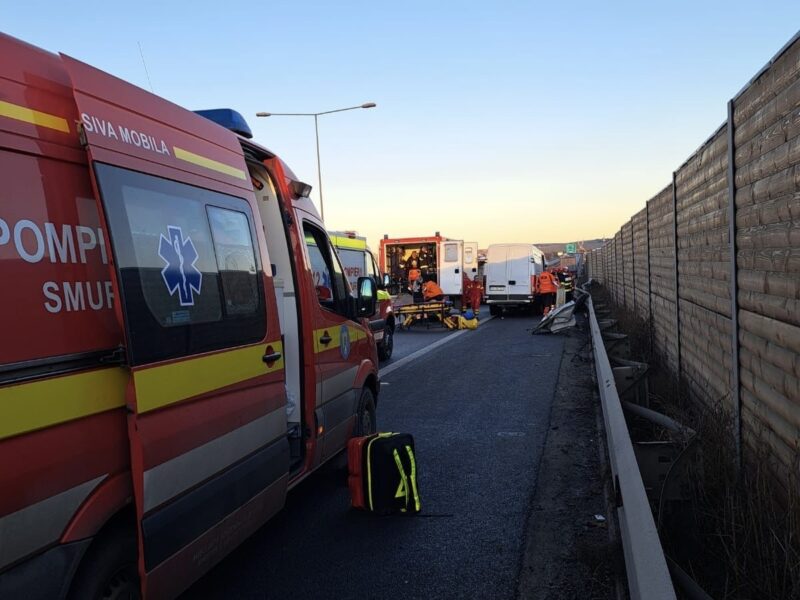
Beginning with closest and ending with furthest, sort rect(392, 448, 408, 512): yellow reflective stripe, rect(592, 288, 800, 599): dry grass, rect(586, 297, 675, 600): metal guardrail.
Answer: rect(586, 297, 675, 600): metal guardrail
rect(592, 288, 800, 599): dry grass
rect(392, 448, 408, 512): yellow reflective stripe

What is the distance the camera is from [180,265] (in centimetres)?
309

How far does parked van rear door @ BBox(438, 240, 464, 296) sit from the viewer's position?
81.6 feet

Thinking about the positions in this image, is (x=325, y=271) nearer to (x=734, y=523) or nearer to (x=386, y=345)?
(x=734, y=523)

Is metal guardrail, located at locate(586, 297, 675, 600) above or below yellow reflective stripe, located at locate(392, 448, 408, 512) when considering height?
above

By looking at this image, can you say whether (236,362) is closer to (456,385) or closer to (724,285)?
(724,285)

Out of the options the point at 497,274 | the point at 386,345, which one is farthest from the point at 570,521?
the point at 497,274

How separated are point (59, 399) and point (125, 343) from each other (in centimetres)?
38

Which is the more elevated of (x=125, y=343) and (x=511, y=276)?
(x=125, y=343)

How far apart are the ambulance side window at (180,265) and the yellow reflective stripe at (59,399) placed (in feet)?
0.44

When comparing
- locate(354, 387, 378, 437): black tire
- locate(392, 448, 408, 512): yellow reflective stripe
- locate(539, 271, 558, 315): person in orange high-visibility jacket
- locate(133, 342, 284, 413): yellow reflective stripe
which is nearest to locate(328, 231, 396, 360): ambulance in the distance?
locate(354, 387, 378, 437): black tire

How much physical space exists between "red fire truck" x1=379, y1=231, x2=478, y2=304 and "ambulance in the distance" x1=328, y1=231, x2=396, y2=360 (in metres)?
9.73

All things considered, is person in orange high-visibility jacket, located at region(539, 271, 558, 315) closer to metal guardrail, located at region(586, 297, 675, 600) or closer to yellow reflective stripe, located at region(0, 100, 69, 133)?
metal guardrail, located at region(586, 297, 675, 600)

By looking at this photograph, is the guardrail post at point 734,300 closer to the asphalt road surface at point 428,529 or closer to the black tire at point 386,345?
the asphalt road surface at point 428,529

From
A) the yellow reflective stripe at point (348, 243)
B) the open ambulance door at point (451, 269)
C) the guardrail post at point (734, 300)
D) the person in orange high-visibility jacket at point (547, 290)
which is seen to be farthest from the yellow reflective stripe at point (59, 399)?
the open ambulance door at point (451, 269)
